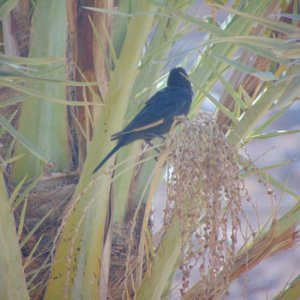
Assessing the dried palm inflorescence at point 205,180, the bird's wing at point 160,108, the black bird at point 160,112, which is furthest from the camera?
the bird's wing at point 160,108

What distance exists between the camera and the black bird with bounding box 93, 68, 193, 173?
2.13 m

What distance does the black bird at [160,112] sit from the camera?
2126 mm

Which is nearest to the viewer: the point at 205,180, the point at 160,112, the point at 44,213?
the point at 205,180

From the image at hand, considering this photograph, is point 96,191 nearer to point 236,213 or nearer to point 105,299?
point 105,299

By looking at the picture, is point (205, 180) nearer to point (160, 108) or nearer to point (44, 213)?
point (44, 213)

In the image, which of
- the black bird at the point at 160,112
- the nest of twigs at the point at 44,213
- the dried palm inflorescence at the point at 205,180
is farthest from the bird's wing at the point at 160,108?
the dried palm inflorescence at the point at 205,180

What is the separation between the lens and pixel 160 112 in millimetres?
2461

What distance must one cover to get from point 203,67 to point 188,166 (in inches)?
33.4

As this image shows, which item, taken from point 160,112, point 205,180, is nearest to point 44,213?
point 160,112

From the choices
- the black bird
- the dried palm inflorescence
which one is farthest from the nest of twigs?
the dried palm inflorescence

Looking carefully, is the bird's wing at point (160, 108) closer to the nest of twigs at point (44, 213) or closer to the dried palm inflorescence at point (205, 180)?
the nest of twigs at point (44, 213)

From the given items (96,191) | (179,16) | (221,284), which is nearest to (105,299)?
(96,191)

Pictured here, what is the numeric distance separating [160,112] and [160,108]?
13 mm

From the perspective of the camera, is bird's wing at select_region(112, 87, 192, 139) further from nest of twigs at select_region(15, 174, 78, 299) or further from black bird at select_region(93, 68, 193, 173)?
nest of twigs at select_region(15, 174, 78, 299)
